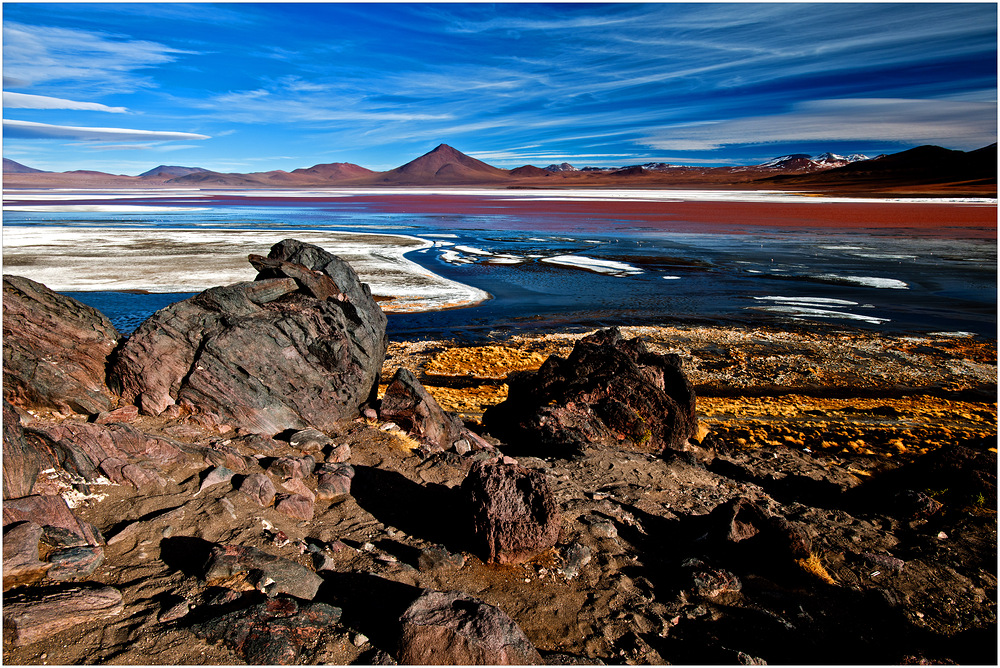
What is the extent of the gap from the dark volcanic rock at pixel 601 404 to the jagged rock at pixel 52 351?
14.3 feet

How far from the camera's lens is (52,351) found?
5.02 meters

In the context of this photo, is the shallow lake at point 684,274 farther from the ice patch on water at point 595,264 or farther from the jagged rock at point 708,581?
the jagged rock at point 708,581

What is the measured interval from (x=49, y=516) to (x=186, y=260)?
20278mm

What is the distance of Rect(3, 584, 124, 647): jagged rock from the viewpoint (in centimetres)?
272

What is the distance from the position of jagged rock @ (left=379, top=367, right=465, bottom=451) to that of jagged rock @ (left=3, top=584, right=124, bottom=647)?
3476mm

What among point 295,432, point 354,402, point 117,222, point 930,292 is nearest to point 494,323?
point 354,402

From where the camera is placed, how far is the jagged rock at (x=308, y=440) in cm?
541

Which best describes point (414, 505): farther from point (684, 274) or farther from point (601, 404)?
point (684, 274)

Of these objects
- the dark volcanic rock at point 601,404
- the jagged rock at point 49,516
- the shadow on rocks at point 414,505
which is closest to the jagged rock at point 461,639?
the shadow on rocks at point 414,505

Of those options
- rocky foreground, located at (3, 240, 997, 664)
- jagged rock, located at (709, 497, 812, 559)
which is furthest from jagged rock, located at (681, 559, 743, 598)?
jagged rock, located at (709, 497, 812, 559)

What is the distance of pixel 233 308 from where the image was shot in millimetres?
6102

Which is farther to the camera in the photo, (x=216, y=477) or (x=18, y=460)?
(x=216, y=477)

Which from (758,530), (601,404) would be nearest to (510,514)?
(758,530)

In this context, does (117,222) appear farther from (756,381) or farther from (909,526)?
(909,526)
